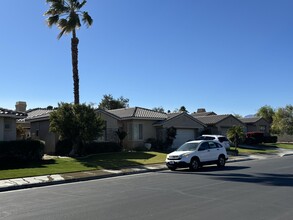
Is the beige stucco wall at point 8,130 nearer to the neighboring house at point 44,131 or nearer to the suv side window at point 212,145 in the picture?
the neighboring house at point 44,131

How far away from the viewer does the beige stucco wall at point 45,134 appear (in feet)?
109

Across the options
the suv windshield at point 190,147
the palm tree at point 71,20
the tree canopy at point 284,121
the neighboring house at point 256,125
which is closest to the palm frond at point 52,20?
the palm tree at point 71,20

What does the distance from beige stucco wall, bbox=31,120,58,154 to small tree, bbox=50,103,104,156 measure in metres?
4.94

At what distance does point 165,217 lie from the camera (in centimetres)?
870

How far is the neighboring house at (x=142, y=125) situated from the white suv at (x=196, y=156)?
14.3 m

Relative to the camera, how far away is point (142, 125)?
38969mm

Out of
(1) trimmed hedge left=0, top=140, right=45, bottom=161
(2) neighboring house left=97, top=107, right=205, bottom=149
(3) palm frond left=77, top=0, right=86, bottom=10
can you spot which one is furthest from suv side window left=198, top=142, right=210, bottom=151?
(3) palm frond left=77, top=0, right=86, bottom=10

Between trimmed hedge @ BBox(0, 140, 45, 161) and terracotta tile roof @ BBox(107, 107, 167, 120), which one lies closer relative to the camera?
trimmed hedge @ BBox(0, 140, 45, 161)

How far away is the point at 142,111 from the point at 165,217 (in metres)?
32.3

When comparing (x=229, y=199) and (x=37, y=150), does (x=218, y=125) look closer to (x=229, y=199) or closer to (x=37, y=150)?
(x=37, y=150)

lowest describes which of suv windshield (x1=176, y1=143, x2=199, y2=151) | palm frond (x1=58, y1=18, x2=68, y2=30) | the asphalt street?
the asphalt street

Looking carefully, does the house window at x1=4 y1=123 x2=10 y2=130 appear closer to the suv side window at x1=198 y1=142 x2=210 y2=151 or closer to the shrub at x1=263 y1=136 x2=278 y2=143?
the suv side window at x1=198 y1=142 x2=210 y2=151

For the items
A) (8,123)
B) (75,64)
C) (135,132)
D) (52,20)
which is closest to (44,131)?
(75,64)

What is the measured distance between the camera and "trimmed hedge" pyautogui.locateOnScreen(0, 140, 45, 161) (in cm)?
2455
